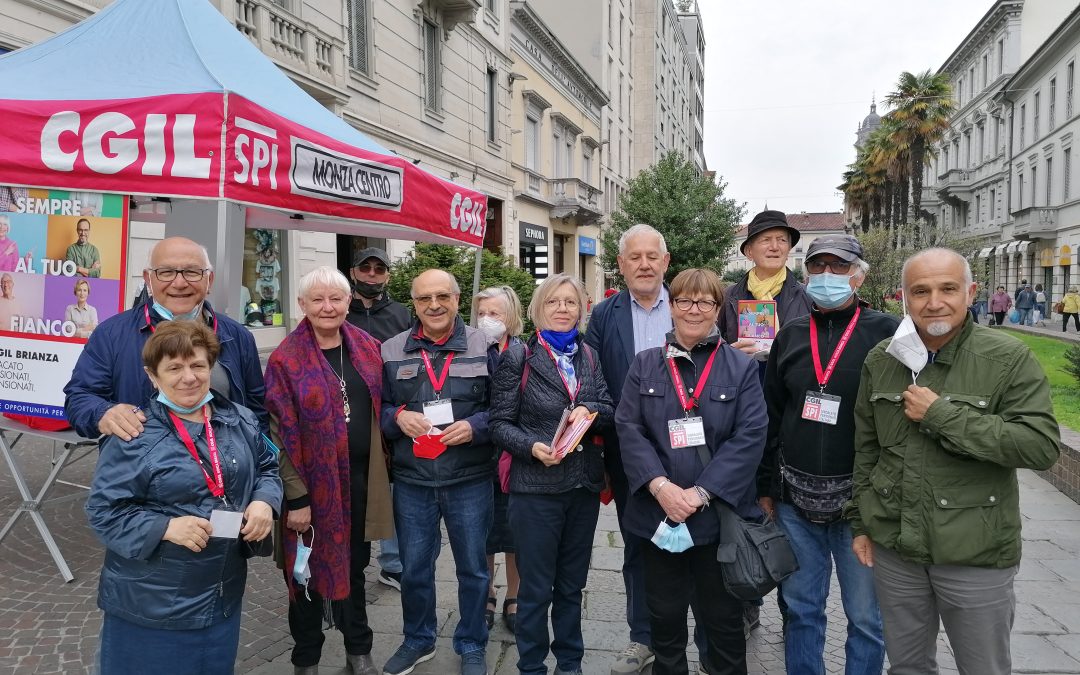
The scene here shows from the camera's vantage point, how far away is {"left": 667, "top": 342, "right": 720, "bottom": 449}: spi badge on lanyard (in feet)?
9.43

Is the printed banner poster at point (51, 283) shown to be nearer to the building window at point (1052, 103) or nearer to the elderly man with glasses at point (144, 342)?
the elderly man with glasses at point (144, 342)

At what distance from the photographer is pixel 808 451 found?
289 cm

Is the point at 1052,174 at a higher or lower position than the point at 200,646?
higher

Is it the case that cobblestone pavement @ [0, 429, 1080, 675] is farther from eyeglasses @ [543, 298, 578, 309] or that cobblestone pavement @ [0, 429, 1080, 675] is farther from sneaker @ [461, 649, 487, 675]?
eyeglasses @ [543, 298, 578, 309]

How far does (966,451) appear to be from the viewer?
7.22 ft

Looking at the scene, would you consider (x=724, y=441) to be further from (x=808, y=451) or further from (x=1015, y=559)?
(x=1015, y=559)

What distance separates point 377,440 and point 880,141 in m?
38.3

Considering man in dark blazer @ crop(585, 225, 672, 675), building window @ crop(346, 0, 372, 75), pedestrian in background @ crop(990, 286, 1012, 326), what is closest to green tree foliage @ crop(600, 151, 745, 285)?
pedestrian in background @ crop(990, 286, 1012, 326)

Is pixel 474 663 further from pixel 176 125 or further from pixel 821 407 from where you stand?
pixel 176 125

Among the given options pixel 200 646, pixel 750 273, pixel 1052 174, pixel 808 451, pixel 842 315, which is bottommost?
pixel 200 646

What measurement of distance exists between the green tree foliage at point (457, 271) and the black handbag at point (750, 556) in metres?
6.27

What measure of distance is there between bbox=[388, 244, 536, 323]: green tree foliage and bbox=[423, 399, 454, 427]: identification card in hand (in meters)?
5.53

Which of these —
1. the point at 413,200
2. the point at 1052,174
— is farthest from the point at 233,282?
the point at 1052,174

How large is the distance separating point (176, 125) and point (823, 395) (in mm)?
3243
